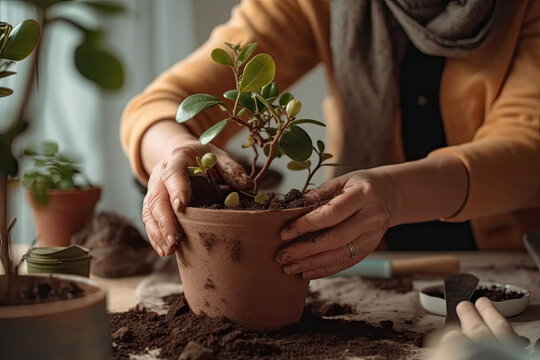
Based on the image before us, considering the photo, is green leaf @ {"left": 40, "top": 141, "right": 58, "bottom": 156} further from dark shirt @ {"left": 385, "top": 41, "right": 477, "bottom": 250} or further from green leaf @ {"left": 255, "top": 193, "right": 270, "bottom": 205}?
dark shirt @ {"left": 385, "top": 41, "right": 477, "bottom": 250}

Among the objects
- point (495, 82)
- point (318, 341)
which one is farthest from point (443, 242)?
point (318, 341)

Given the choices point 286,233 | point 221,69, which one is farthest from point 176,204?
point 221,69

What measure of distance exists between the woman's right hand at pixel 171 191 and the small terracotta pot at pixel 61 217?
0.35m

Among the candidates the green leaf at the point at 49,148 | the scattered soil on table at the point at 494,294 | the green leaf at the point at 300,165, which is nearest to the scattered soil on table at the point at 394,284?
the scattered soil on table at the point at 494,294

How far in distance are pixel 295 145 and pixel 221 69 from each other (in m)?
0.66

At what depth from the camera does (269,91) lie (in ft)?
2.90

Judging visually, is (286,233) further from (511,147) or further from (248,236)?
(511,147)

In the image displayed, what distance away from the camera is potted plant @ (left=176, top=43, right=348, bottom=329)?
799 mm

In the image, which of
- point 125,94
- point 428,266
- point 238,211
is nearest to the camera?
point 238,211

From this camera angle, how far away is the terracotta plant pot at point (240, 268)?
0.79m

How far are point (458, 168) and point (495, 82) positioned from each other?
0.32 meters

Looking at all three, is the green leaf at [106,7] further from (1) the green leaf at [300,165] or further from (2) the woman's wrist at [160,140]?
(2) the woman's wrist at [160,140]

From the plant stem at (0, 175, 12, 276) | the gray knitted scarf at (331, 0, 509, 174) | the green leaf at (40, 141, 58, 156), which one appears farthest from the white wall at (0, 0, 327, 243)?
the plant stem at (0, 175, 12, 276)

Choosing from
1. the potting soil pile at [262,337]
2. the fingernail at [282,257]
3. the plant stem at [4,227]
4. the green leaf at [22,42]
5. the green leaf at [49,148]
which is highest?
the green leaf at [22,42]
